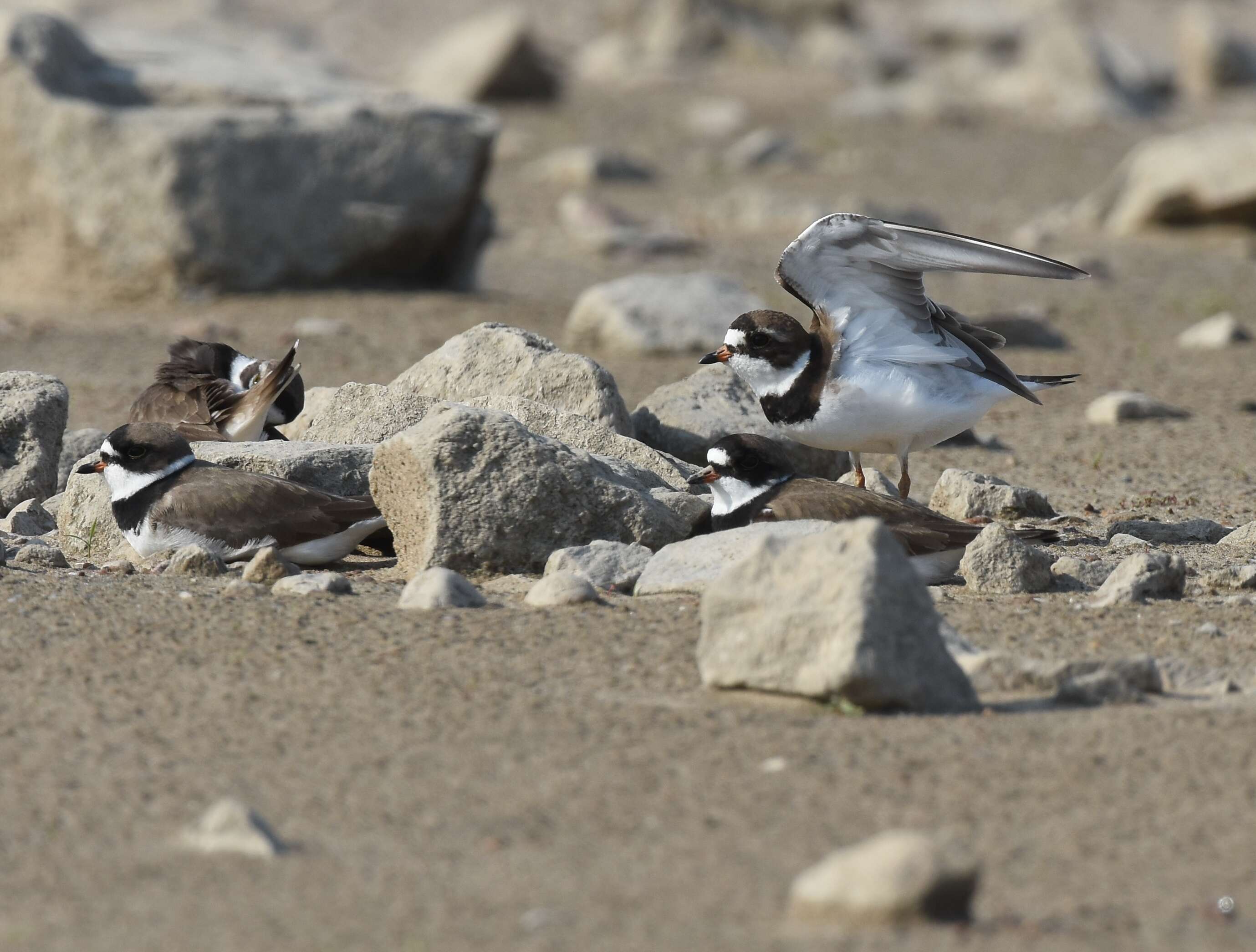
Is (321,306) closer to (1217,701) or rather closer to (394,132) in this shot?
(394,132)

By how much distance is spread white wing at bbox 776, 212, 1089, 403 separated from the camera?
19.0 feet

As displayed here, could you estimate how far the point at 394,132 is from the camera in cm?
1160

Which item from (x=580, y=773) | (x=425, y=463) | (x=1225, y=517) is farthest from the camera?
(x=1225, y=517)

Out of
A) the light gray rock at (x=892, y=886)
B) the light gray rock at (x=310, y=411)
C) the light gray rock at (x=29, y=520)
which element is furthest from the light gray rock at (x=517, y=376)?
the light gray rock at (x=892, y=886)

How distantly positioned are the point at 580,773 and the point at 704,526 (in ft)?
7.47

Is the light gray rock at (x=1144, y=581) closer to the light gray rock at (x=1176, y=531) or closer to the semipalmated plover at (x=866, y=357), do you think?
the light gray rock at (x=1176, y=531)

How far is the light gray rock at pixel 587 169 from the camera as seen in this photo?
18547 mm

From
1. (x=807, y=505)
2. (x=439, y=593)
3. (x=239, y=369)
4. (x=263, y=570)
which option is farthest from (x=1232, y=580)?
(x=239, y=369)

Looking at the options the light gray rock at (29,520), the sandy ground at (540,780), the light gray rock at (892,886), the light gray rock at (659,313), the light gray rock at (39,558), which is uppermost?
the light gray rock at (892,886)

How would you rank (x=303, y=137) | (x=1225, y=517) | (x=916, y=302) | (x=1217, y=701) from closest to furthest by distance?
1. (x=1217, y=701)
2. (x=916, y=302)
3. (x=1225, y=517)
4. (x=303, y=137)

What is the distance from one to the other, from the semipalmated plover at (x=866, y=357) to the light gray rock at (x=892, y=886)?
3.31 meters

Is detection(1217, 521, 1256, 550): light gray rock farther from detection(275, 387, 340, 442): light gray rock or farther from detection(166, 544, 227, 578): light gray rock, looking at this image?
detection(166, 544, 227, 578): light gray rock

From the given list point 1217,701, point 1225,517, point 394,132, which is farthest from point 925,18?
point 1217,701

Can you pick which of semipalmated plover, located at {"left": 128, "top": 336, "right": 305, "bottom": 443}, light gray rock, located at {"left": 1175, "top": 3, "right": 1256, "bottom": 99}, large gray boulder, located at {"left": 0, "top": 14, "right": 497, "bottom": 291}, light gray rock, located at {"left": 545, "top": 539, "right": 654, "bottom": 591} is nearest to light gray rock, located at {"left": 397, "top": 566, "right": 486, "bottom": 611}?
light gray rock, located at {"left": 545, "top": 539, "right": 654, "bottom": 591}
